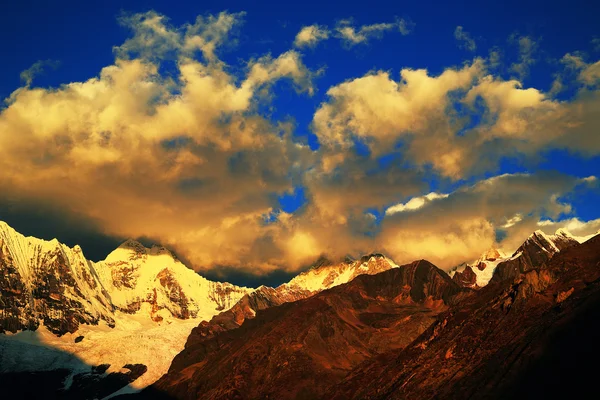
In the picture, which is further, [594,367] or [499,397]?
[499,397]

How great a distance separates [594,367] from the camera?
15238cm

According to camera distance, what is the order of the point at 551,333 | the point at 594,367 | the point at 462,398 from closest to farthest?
1. the point at 594,367
2. the point at 551,333
3. the point at 462,398

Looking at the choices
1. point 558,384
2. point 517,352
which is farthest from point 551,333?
point 558,384

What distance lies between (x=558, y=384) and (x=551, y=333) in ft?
88.6

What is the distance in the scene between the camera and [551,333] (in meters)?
182

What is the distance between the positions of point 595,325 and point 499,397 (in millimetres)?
29813

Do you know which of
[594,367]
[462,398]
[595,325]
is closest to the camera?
[594,367]

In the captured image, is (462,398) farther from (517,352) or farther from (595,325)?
(595,325)

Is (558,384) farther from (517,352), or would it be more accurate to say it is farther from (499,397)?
(517,352)

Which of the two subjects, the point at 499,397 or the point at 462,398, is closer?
the point at 499,397

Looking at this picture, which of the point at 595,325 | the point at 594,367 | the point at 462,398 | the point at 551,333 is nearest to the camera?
the point at 594,367

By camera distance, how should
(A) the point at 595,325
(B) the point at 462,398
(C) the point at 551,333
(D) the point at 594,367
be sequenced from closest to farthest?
(D) the point at 594,367, (A) the point at 595,325, (C) the point at 551,333, (B) the point at 462,398

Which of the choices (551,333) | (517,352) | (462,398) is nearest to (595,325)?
(551,333)

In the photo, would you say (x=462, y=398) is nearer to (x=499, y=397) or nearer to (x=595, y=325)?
(x=499, y=397)
